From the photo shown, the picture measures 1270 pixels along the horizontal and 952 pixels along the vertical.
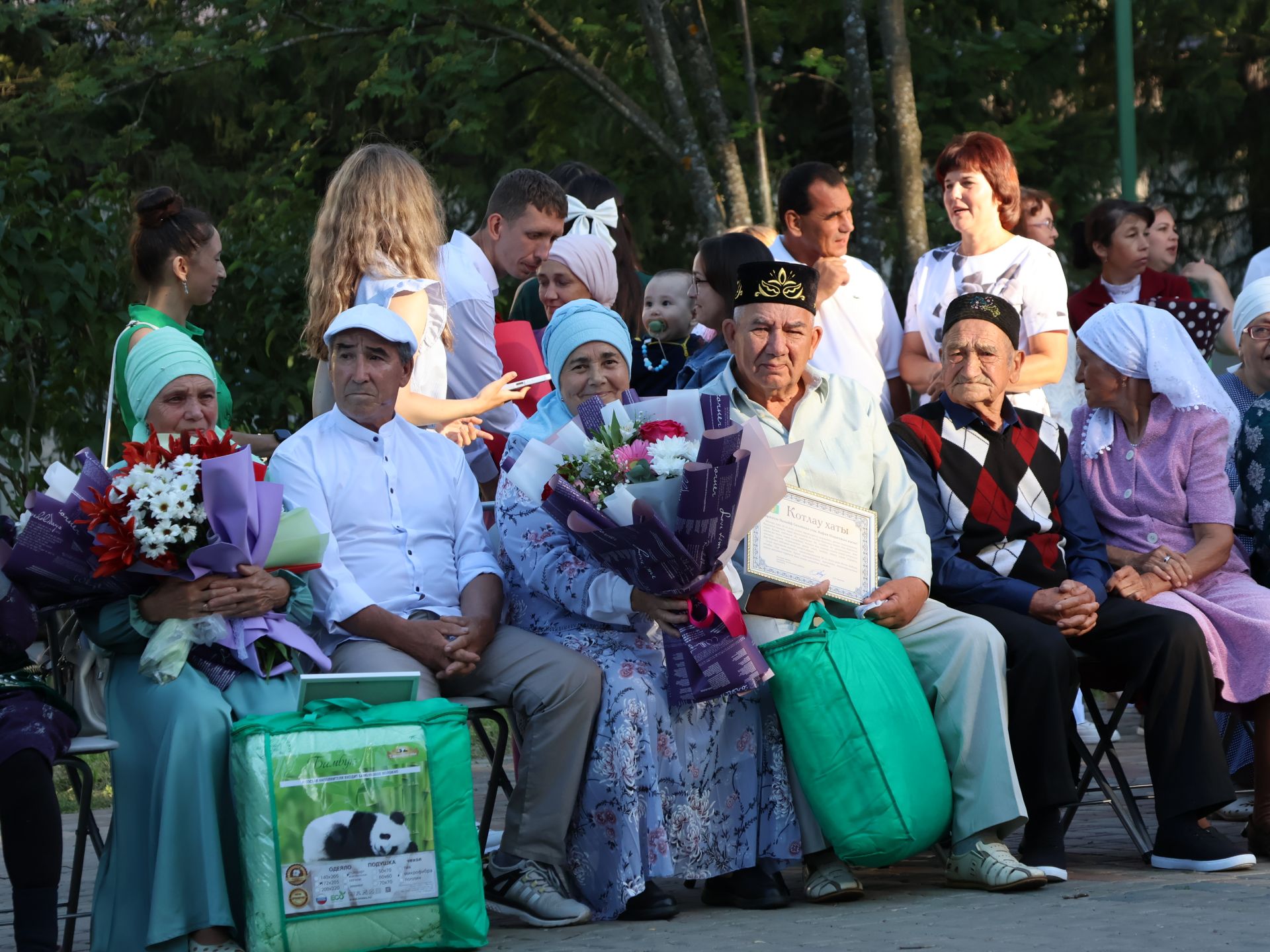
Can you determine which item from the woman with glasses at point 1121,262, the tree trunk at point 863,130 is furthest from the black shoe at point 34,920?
the tree trunk at point 863,130

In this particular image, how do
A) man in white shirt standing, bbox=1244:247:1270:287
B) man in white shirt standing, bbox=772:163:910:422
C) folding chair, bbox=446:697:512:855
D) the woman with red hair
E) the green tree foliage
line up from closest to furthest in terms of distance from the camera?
folding chair, bbox=446:697:512:855
the woman with red hair
man in white shirt standing, bbox=772:163:910:422
man in white shirt standing, bbox=1244:247:1270:287
the green tree foliage

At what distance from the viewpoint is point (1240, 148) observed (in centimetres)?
1602

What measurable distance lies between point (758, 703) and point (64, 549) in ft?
6.98

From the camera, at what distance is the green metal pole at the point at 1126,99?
12.9 m

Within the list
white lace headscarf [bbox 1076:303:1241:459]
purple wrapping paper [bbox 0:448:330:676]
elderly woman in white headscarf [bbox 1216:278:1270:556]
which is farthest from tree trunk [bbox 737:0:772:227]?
purple wrapping paper [bbox 0:448:330:676]

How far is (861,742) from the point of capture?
5.04m

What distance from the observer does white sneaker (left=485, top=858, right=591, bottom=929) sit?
196 inches

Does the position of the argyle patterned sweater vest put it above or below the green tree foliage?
below

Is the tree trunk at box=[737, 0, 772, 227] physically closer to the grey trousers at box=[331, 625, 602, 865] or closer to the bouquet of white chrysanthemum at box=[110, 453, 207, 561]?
the grey trousers at box=[331, 625, 602, 865]

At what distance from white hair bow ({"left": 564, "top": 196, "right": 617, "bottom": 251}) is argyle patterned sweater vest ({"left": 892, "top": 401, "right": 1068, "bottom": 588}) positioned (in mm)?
2135

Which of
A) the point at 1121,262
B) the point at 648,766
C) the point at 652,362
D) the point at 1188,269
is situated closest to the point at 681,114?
the point at 1188,269

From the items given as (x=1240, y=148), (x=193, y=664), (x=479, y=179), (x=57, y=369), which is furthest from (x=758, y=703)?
(x=1240, y=148)

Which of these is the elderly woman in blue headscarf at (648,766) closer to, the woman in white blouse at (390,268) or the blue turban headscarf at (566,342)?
the blue turban headscarf at (566,342)

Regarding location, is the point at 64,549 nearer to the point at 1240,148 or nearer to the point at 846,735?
the point at 846,735
